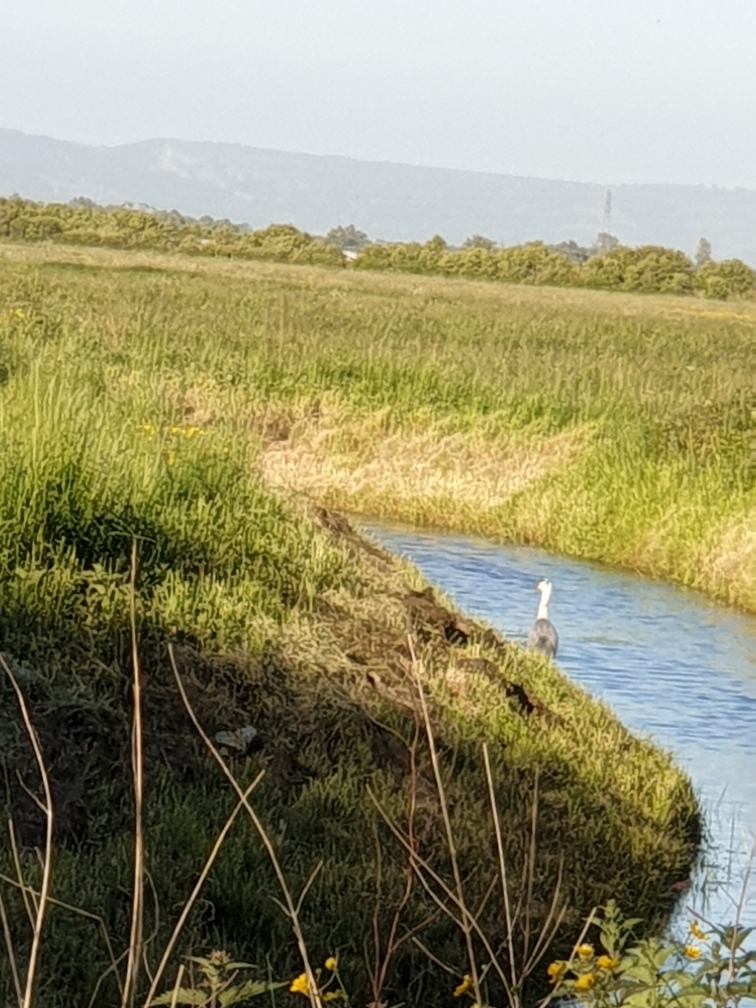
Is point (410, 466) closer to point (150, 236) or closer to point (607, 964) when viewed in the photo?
point (607, 964)

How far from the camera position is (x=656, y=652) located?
1384 centimetres

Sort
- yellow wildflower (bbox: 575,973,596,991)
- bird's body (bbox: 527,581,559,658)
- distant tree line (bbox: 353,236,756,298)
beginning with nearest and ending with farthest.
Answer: yellow wildflower (bbox: 575,973,596,991), bird's body (bbox: 527,581,559,658), distant tree line (bbox: 353,236,756,298)

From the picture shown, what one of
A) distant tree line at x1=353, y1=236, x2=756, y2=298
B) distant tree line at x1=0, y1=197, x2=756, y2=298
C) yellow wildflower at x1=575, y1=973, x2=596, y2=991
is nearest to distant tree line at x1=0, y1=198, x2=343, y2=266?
distant tree line at x1=0, y1=197, x2=756, y2=298

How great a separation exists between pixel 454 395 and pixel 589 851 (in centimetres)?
1357

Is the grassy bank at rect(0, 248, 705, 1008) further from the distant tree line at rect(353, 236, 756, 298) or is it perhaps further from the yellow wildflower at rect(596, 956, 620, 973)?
the distant tree line at rect(353, 236, 756, 298)

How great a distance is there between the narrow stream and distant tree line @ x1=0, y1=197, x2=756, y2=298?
55508 mm

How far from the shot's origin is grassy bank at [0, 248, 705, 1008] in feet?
21.3

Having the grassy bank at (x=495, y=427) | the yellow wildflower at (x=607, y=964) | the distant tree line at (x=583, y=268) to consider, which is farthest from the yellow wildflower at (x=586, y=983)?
the distant tree line at (x=583, y=268)

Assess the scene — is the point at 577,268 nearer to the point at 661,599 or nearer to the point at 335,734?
the point at 661,599

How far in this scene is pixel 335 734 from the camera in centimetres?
813

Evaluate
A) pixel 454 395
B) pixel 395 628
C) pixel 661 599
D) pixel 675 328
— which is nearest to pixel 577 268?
pixel 675 328

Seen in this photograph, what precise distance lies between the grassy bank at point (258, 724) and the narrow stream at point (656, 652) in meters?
0.39

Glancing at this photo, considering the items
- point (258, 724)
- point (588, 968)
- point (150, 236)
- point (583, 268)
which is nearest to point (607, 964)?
point (588, 968)

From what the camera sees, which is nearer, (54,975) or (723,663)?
(54,975)
